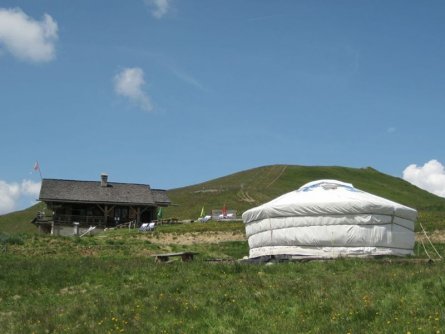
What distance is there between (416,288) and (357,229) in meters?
6.48

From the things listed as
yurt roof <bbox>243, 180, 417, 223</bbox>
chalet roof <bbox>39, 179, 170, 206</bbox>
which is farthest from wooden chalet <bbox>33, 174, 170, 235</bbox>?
yurt roof <bbox>243, 180, 417, 223</bbox>

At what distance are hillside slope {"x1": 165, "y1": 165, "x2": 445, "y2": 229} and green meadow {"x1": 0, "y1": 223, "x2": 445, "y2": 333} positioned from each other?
4801cm

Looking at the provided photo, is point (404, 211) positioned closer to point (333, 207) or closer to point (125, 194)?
point (333, 207)

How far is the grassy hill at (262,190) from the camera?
225 ft

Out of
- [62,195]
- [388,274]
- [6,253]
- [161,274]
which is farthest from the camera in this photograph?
[62,195]

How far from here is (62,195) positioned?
4653 centimetres

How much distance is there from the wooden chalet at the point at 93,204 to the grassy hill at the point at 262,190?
11.1m

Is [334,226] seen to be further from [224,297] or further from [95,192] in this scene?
[95,192]

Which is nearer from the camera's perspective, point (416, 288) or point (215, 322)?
point (215, 322)

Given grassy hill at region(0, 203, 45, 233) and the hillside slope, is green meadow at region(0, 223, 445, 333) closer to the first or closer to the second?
the hillside slope

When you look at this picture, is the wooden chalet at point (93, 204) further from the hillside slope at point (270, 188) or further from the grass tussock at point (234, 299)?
the grass tussock at point (234, 299)

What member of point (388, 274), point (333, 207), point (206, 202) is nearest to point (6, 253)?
point (333, 207)

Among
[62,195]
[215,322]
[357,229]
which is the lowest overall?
[215,322]

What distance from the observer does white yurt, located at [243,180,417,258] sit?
14.6m
